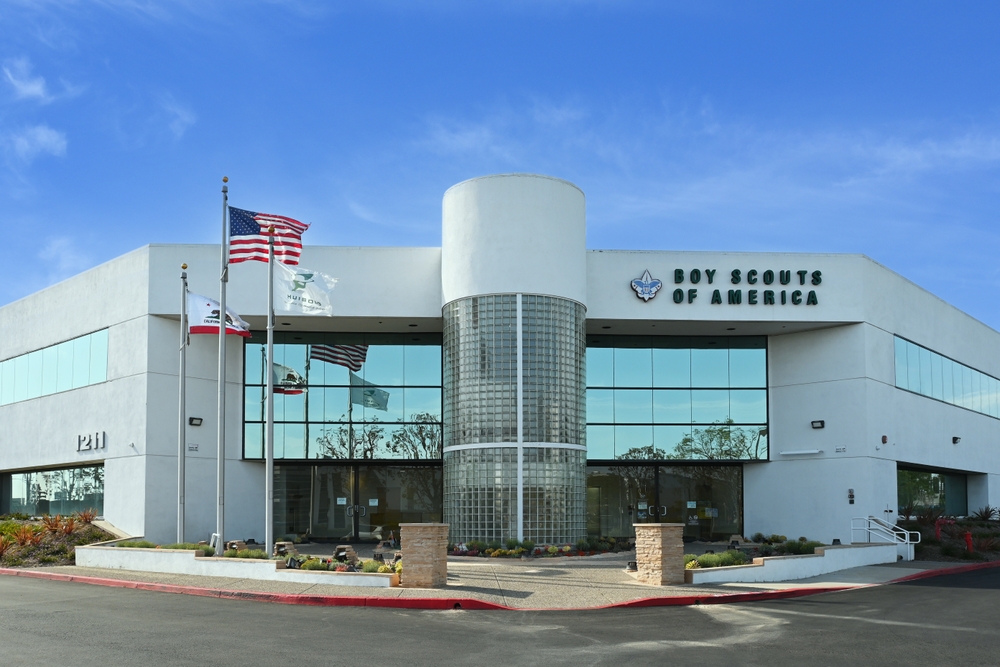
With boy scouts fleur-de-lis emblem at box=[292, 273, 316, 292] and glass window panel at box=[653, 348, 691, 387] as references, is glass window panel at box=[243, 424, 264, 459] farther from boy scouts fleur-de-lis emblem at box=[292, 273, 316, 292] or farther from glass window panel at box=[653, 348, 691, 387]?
glass window panel at box=[653, 348, 691, 387]

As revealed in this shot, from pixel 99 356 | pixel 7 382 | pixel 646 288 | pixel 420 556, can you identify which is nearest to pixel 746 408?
pixel 646 288

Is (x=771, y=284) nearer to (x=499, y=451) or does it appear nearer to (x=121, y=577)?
(x=499, y=451)

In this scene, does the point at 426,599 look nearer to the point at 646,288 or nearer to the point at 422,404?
the point at 422,404

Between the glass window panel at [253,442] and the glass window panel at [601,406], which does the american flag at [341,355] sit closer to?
the glass window panel at [253,442]

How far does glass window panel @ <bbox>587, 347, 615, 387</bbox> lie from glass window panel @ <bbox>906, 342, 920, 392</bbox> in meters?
11.0

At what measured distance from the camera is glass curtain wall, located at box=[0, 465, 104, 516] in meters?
33.8

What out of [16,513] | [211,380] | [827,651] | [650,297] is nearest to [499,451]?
[650,297]

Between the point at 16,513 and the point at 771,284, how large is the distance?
29598mm

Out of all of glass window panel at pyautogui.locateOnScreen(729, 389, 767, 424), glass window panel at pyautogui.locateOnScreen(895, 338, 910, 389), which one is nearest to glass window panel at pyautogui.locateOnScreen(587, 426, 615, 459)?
glass window panel at pyautogui.locateOnScreen(729, 389, 767, 424)

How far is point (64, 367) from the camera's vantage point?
116 ft

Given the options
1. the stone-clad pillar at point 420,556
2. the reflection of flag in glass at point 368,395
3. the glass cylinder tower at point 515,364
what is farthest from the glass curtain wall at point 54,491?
the stone-clad pillar at point 420,556

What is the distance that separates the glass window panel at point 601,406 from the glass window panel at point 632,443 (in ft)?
1.78

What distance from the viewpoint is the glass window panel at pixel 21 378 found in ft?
123

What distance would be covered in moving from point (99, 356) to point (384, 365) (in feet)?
32.2
